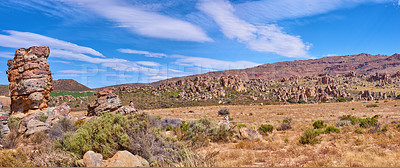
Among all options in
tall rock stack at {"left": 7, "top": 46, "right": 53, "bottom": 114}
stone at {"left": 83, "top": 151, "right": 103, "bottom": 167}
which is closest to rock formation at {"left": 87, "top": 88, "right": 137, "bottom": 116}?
tall rock stack at {"left": 7, "top": 46, "right": 53, "bottom": 114}

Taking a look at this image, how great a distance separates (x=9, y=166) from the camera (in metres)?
5.16

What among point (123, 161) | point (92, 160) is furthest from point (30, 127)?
point (123, 161)

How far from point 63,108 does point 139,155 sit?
13948mm

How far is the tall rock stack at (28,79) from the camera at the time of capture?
16.1 metres

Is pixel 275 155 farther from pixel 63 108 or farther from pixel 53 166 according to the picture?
pixel 63 108

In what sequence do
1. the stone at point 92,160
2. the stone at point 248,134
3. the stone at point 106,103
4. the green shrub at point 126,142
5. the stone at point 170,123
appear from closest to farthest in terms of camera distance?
the stone at point 92,160 → the green shrub at point 126,142 → the stone at point 248,134 → the stone at point 170,123 → the stone at point 106,103

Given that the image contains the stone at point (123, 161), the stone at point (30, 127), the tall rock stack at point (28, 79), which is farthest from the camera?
the tall rock stack at point (28, 79)

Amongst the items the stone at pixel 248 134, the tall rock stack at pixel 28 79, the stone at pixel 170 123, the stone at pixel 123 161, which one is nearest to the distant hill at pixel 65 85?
the tall rock stack at pixel 28 79

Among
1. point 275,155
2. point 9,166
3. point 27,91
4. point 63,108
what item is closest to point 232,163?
point 275,155

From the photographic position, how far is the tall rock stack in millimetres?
16062

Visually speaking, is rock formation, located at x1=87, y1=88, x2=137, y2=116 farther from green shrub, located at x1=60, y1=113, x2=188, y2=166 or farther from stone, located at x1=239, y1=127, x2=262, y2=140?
green shrub, located at x1=60, y1=113, x2=188, y2=166

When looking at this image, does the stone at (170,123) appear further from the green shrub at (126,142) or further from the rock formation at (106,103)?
the rock formation at (106,103)

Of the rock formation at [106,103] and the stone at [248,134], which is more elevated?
the rock formation at [106,103]

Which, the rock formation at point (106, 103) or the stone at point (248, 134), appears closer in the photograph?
the stone at point (248, 134)
